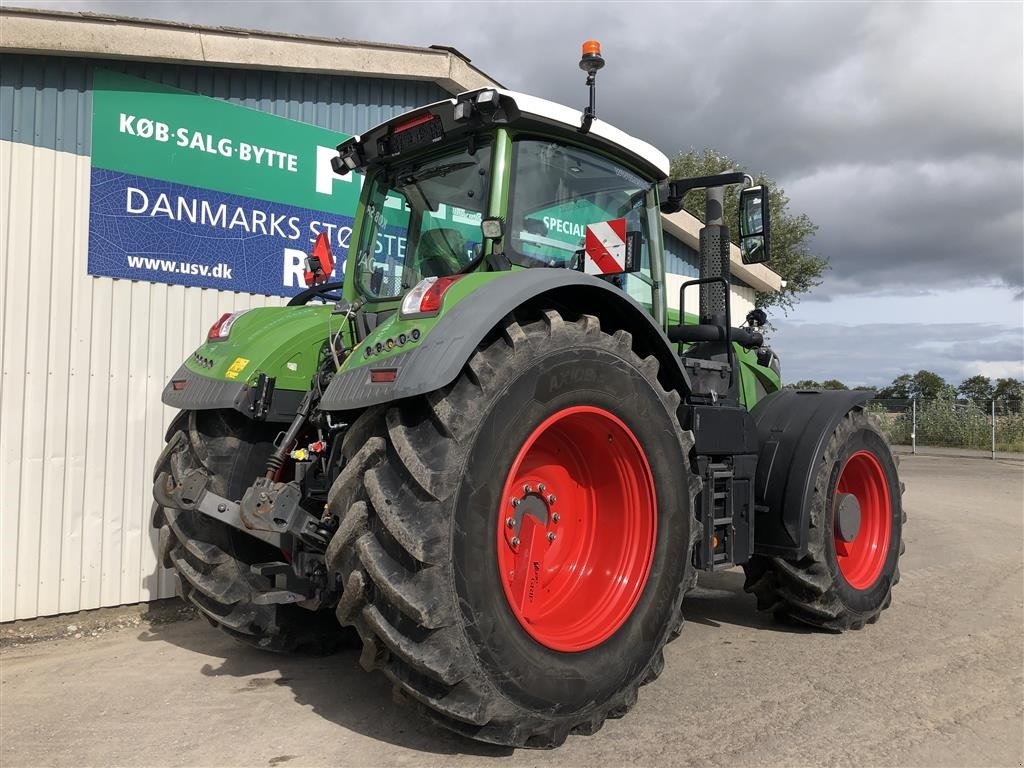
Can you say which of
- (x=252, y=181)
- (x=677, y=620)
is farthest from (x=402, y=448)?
(x=252, y=181)

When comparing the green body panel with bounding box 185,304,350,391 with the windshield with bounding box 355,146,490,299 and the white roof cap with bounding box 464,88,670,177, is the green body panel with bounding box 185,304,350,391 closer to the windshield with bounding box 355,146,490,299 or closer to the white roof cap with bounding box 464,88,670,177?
the windshield with bounding box 355,146,490,299

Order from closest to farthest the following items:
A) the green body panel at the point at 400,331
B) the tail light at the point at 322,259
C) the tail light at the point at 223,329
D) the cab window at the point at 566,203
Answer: the green body panel at the point at 400,331, the cab window at the point at 566,203, the tail light at the point at 223,329, the tail light at the point at 322,259

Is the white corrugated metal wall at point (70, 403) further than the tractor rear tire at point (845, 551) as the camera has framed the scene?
Yes

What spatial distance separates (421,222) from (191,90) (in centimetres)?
277

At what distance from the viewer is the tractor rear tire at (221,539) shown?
358 cm

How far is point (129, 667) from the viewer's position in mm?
4164

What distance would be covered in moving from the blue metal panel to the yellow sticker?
2547 millimetres

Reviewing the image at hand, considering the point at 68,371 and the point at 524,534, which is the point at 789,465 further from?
the point at 68,371

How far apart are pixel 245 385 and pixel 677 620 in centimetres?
221

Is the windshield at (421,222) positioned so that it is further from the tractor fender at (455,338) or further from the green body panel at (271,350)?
the tractor fender at (455,338)

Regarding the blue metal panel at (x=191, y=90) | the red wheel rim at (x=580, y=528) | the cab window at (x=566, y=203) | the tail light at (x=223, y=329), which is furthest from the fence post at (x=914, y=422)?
the tail light at (x=223, y=329)

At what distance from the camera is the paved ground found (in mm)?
2963

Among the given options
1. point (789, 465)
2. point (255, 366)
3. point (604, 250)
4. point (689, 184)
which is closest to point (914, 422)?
point (789, 465)

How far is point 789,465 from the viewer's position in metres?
4.45
